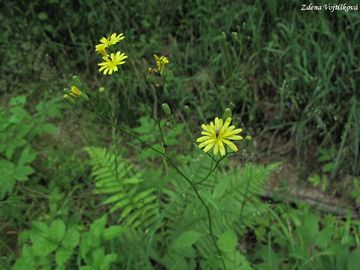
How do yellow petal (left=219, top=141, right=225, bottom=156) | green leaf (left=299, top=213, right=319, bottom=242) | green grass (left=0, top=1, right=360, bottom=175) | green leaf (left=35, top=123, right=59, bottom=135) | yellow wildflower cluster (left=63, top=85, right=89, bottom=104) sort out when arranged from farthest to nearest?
green grass (left=0, top=1, right=360, bottom=175)
green leaf (left=35, top=123, right=59, bottom=135)
green leaf (left=299, top=213, right=319, bottom=242)
yellow wildflower cluster (left=63, top=85, right=89, bottom=104)
yellow petal (left=219, top=141, right=225, bottom=156)

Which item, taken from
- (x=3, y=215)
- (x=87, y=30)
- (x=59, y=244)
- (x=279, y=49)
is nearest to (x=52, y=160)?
(x=3, y=215)

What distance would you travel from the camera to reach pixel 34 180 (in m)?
2.99

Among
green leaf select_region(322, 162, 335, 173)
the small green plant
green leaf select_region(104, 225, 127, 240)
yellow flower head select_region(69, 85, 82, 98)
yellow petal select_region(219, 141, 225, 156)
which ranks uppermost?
green leaf select_region(322, 162, 335, 173)

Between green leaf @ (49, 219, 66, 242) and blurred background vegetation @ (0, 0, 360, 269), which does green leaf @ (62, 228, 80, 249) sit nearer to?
green leaf @ (49, 219, 66, 242)

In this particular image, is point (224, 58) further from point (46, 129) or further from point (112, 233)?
point (112, 233)

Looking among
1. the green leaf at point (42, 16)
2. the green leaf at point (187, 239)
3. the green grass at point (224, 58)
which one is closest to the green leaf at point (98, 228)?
the green leaf at point (187, 239)

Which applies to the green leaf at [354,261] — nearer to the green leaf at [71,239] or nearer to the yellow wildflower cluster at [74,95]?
the green leaf at [71,239]

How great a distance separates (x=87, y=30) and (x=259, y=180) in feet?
7.56

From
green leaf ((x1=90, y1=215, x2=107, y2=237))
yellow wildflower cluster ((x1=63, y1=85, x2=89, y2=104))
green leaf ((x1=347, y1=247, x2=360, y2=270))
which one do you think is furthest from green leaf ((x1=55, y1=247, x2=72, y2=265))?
green leaf ((x1=347, y1=247, x2=360, y2=270))

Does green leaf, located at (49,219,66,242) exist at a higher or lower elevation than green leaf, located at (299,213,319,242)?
lower

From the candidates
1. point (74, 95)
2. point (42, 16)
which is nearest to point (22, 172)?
point (74, 95)

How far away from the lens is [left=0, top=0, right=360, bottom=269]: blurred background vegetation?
2926 mm

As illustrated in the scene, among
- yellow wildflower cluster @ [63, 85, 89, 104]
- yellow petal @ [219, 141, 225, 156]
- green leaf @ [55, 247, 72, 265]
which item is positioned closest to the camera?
yellow petal @ [219, 141, 225, 156]

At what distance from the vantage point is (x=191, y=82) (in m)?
3.44
